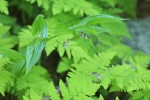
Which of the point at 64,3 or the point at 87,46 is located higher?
the point at 64,3

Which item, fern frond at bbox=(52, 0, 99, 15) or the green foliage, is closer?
the green foliage

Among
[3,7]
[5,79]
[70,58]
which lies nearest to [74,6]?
[70,58]

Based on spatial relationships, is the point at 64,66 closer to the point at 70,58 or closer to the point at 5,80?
the point at 70,58

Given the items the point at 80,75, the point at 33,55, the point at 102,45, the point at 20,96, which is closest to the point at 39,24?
the point at 33,55

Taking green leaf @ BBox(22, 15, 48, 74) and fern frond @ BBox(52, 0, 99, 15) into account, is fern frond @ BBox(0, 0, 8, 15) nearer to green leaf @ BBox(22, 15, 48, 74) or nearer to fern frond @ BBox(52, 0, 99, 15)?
green leaf @ BBox(22, 15, 48, 74)

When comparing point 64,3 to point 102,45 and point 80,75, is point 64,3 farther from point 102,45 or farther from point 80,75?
point 80,75

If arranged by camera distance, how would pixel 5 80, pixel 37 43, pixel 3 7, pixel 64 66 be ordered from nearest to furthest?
1. pixel 37 43
2. pixel 5 80
3. pixel 3 7
4. pixel 64 66

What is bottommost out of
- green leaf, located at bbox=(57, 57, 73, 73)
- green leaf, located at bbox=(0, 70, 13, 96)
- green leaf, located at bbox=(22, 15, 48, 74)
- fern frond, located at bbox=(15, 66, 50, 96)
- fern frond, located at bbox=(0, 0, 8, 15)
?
green leaf, located at bbox=(57, 57, 73, 73)

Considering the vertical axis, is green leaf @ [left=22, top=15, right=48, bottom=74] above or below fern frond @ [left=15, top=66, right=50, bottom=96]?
above

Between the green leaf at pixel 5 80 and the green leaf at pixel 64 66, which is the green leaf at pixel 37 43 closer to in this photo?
the green leaf at pixel 5 80

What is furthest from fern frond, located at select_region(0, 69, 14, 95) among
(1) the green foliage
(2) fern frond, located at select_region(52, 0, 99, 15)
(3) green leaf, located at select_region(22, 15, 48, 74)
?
(2) fern frond, located at select_region(52, 0, 99, 15)

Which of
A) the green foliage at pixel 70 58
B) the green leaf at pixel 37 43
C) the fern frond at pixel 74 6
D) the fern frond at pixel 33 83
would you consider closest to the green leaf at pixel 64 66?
the green foliage at pixel 70 58
